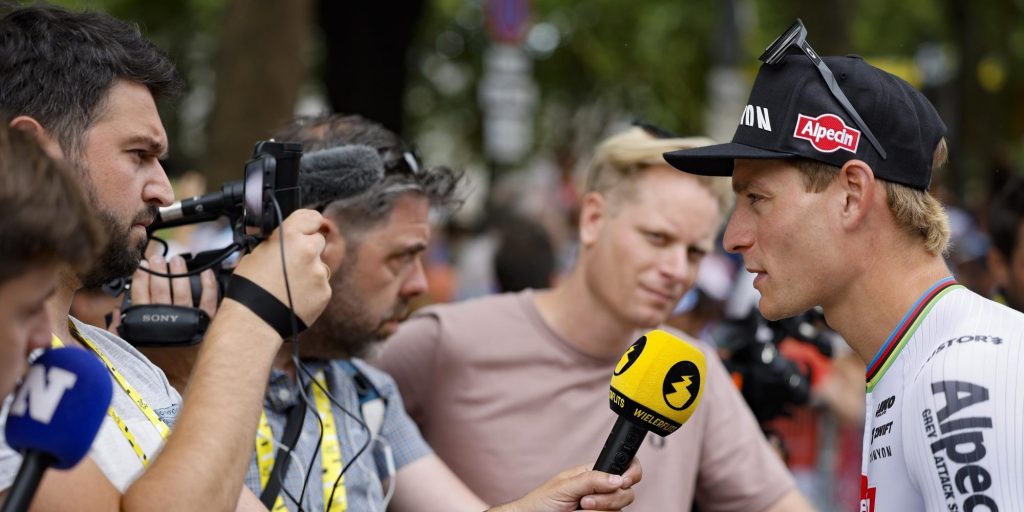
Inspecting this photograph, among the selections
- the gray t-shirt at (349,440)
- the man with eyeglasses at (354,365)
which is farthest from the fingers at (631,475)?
the gray t-shirt at (349,440)

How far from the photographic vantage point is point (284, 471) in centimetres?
346

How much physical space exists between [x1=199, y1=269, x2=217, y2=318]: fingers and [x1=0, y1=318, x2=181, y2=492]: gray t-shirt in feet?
1.72

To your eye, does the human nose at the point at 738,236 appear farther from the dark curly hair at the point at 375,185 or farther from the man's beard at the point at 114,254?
the man's beard at the point at 114,254

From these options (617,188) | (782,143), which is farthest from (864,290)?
(617,188)

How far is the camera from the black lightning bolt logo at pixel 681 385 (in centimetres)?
305

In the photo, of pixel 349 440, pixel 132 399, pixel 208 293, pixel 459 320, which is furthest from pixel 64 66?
pixel 459 320

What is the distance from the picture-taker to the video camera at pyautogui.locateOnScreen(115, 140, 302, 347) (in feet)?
9.64

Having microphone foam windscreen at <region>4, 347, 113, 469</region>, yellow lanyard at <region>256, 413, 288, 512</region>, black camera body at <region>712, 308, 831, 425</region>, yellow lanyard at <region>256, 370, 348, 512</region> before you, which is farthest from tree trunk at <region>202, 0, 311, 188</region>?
microphone foam windscreen at <region>4, 347, 113, 469</region>

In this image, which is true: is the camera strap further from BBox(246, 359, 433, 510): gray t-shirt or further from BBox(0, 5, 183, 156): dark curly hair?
BBox(246, 359, 433, 510): gray t-shirt

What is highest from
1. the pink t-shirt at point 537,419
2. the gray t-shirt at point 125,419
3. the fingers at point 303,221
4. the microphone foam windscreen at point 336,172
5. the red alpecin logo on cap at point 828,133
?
the red alpecin logo on cap at point 828,133

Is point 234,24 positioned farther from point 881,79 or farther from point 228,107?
point 881,79

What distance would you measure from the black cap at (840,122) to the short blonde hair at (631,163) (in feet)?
4.95

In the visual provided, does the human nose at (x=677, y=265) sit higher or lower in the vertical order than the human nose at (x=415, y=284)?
higher

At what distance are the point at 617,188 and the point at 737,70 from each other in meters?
9.30
